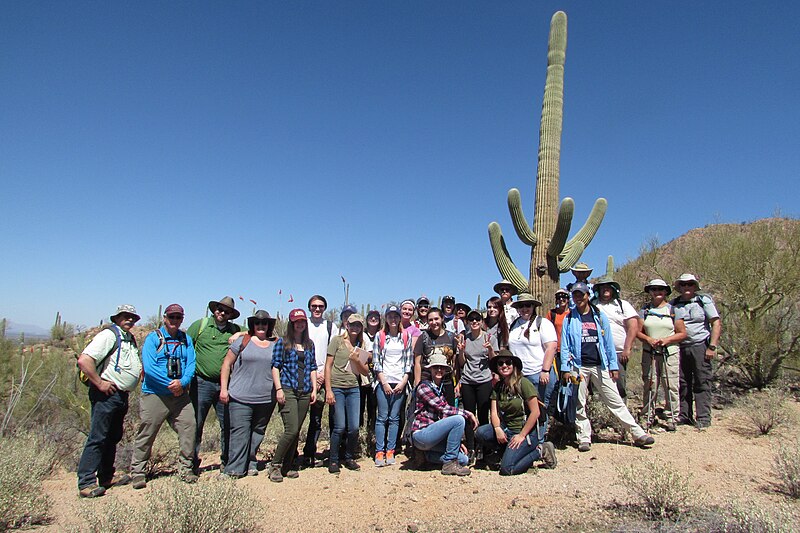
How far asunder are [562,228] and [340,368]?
5.36 m

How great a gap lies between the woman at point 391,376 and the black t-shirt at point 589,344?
2050 mm

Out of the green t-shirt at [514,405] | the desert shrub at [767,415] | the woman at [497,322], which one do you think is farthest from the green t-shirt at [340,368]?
the desert shrub at [767,415]

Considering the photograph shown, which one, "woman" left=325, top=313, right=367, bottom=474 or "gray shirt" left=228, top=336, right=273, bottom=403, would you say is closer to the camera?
"gray shirt" left=228, top=336, right=273, bottom=403

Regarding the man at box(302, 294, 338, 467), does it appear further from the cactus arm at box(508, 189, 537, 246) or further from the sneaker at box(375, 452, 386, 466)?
the cactus arm at box(508, 189, 537, 246)

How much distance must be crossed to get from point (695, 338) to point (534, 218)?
414 cm

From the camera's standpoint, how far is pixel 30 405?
9.45 meters

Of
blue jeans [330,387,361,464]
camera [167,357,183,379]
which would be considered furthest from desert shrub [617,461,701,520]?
camera [167,357,183,379]

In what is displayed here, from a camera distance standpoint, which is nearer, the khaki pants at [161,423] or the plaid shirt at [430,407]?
the khaki pants at [161,423]

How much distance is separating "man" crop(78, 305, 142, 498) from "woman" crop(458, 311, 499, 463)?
11.4 ft

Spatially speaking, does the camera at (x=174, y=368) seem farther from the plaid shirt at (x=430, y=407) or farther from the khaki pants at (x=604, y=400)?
the khaki pants at (x=604, y=400)

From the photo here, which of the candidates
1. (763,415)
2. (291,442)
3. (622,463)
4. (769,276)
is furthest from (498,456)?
(769,276)

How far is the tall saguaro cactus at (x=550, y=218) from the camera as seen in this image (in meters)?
9.35

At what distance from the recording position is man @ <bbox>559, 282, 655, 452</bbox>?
227 inches

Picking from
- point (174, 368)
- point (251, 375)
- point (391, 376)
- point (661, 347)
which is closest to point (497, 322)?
point (391, 376)
